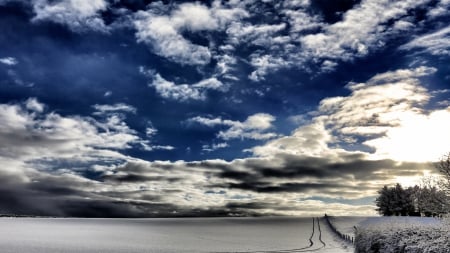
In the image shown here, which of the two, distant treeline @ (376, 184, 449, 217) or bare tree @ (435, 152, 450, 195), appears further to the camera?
distant treeline @ (376, 184, 449, 217)

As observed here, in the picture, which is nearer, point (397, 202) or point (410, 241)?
point (410, 241)

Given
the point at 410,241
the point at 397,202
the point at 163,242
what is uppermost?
the point at 397,202

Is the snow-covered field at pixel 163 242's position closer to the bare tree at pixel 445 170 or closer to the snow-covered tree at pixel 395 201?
the bare tree at pixel 445 170

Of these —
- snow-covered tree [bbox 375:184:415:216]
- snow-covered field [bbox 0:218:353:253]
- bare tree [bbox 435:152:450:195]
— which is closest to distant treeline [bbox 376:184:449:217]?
snow-covered tree [bbox 375:184:415:216]

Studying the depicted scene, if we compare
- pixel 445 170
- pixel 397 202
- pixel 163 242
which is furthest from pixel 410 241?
pixel 397 202

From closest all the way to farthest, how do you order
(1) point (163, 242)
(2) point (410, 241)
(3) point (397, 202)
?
(2) point (410, 241), (1) point (163, 242), (3) point (397, 202)

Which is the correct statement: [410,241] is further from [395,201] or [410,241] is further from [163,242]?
[395,201]

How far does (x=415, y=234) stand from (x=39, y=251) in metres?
36.7

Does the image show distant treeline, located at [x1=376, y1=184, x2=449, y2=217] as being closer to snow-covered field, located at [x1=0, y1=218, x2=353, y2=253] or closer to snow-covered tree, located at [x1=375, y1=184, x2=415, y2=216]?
snow-covered tree, located at [x1=375, y1=184, x2=415, y2=216]

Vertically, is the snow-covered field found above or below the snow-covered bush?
below

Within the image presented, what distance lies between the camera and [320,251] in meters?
51.1

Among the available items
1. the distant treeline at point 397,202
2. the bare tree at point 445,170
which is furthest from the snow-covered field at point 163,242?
the distant treeline at point 397,202

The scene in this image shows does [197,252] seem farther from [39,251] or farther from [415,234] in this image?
[415,234]

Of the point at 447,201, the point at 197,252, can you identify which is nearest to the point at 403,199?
the point at 197,252
